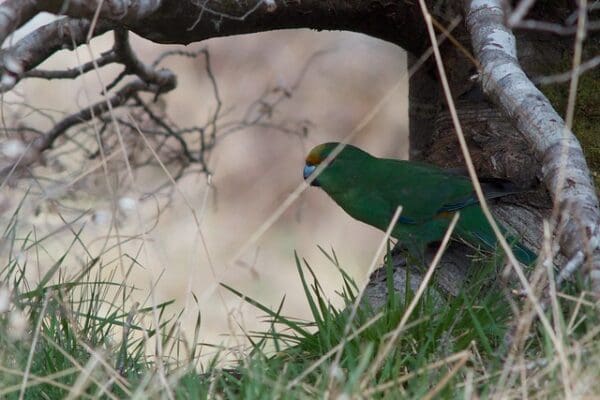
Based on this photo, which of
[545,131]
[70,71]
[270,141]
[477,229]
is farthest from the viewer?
[270,141]

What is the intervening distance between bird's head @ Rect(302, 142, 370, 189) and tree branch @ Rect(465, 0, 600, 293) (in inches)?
35.6

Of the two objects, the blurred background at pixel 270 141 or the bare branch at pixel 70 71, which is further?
A: the blurred background at pixel 270 141

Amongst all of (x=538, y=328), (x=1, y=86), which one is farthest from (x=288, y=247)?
(x=538, y=328)

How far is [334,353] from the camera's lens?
2.42 m

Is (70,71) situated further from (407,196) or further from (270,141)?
(270,141)

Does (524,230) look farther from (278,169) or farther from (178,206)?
(278,169)

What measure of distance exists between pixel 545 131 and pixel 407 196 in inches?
46.9

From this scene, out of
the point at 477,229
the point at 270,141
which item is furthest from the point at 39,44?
the point at 270,141

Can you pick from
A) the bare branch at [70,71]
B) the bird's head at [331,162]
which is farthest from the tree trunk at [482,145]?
the bare branch at [70,71]

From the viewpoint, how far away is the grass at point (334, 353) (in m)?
1.87

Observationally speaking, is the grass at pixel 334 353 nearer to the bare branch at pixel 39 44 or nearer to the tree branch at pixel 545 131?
the tree branch at pixel 545 131

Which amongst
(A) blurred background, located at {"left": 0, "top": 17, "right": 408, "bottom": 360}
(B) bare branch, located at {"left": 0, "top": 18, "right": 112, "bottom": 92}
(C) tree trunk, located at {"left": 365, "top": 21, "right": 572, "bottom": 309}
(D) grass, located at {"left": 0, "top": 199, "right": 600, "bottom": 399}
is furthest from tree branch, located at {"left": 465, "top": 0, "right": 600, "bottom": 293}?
(A) blurred background, located at {"left": 0, "top": 17, "right": 408, "bottom": 360}

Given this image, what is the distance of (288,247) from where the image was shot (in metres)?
7.88

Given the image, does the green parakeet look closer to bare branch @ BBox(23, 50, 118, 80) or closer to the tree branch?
the tree branch
